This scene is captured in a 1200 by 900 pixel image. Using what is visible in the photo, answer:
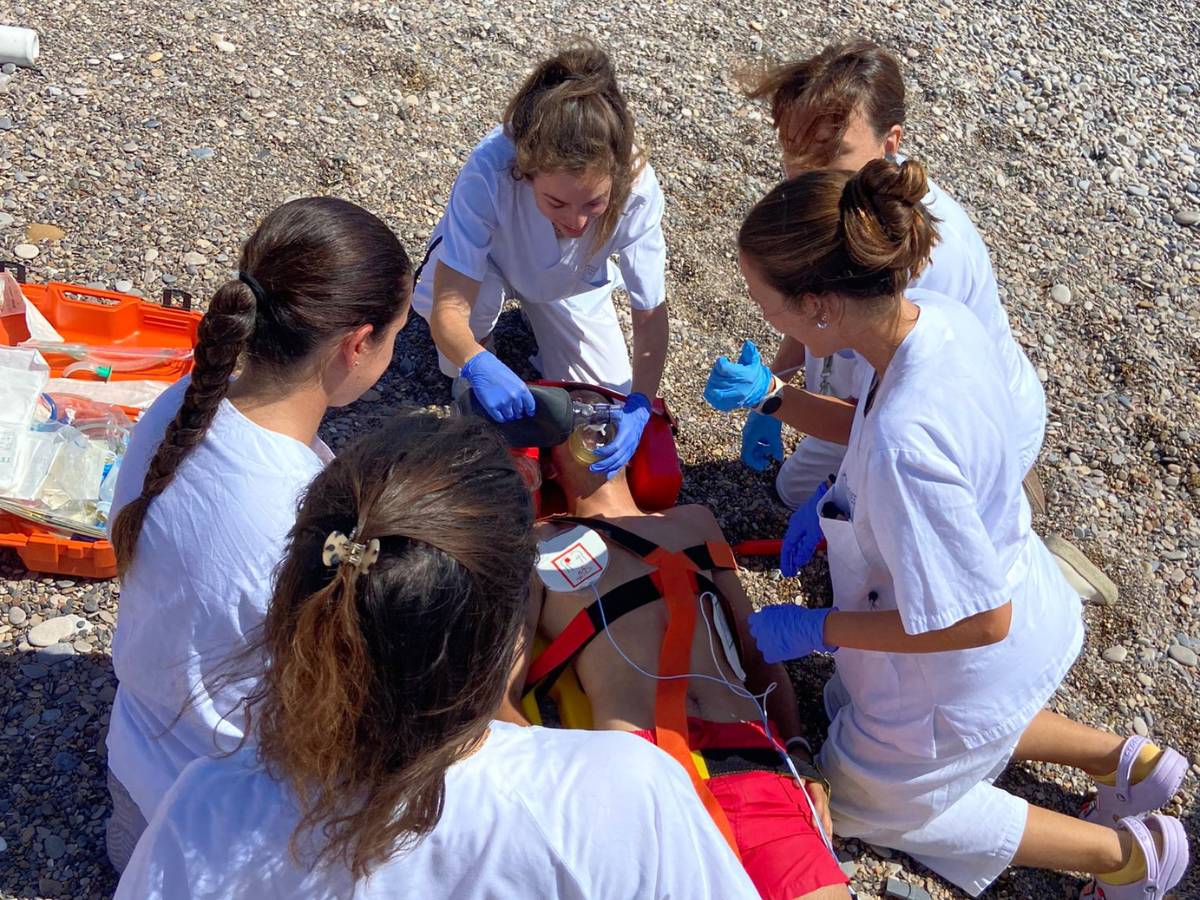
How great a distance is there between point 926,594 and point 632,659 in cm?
89

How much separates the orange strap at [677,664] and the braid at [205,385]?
1.27m

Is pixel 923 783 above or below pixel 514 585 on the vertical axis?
below

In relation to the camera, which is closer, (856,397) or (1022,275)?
(856,397)

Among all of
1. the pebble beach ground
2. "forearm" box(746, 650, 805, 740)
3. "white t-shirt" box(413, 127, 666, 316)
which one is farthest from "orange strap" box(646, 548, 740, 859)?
"white t-shirt" box(413, 127, 666, 316)

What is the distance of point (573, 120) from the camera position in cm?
270

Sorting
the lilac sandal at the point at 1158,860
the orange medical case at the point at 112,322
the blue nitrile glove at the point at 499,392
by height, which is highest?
the blue nitrile glove at the point at 499,392

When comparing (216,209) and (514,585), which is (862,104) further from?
(216,209)

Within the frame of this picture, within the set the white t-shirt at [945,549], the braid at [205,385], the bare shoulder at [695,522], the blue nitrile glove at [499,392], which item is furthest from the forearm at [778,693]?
the braid at [205,385]

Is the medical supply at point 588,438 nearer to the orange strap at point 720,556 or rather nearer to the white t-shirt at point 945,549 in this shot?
the orange strap at point 720,556

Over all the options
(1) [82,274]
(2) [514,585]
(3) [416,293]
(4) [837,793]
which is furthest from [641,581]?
(1) [82,274]

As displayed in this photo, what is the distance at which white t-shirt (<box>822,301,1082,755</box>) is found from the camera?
1937 mm

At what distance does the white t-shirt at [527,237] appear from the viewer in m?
3.09

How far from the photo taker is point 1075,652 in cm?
248

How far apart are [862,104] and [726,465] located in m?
1.42
